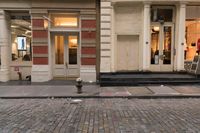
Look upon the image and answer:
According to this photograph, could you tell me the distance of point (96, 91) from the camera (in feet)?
40.0

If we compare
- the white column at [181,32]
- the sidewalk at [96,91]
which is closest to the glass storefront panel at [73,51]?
the sidewalk at [96,91]

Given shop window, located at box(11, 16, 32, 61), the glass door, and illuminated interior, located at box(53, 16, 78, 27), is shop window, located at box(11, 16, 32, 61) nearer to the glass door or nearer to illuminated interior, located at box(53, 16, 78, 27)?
illuminated interior, located at box(53, 16, 78, 27)

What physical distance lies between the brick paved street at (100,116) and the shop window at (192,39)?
689cm

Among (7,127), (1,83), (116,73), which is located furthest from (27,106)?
(116,73)

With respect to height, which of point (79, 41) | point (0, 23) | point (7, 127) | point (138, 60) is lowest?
point (7, 127)

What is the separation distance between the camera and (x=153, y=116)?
25.7 feet

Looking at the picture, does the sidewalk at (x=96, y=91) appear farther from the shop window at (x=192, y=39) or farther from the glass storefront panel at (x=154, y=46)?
the shop window at (x=192, y=39)

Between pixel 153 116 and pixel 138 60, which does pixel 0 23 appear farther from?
pixel 153 116

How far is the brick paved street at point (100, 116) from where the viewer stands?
6605 mm

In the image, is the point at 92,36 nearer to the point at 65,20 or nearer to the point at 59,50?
the point at 65,20

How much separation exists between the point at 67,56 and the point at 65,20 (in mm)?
2198

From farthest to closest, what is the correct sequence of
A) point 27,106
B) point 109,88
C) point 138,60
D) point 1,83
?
point 138,60
point 1,83
point 109,88
point 27,106

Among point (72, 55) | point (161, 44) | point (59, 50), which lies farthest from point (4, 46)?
point (161, 44)

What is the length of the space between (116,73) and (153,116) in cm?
770
